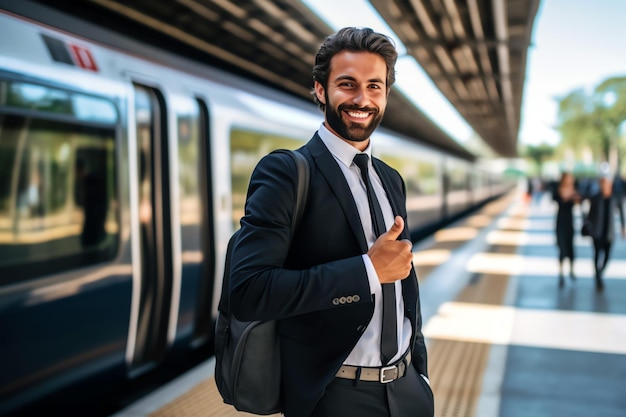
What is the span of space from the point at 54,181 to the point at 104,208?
0.41 metres

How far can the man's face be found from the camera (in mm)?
1578

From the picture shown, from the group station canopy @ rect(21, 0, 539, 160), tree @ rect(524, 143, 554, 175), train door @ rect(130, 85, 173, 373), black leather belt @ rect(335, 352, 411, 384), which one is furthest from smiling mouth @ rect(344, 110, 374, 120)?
tree @ rect(524, 143, 554, 175)

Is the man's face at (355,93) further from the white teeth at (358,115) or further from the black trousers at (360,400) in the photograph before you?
the black trousers at (360,400)

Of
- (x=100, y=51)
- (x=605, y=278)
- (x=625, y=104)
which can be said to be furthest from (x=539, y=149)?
(x=100, y=51)

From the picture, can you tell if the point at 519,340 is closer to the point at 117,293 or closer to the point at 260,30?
the point at 117,293

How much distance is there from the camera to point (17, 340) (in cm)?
340

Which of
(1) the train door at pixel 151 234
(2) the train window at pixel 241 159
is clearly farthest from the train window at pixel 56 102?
(2) the train window at pixel 241 159

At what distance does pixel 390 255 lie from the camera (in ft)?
4.76

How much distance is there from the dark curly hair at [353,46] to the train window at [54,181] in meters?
2.43

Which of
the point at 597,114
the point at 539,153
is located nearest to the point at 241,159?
the point at 597,114

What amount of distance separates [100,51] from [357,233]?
3168 mm

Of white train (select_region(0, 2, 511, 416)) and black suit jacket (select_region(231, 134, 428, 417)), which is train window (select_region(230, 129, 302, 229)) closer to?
white train (select_region(0, 2, 511, 416))

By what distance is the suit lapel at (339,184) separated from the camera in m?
1.54

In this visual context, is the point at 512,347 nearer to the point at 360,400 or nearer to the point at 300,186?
the point at 360,400
